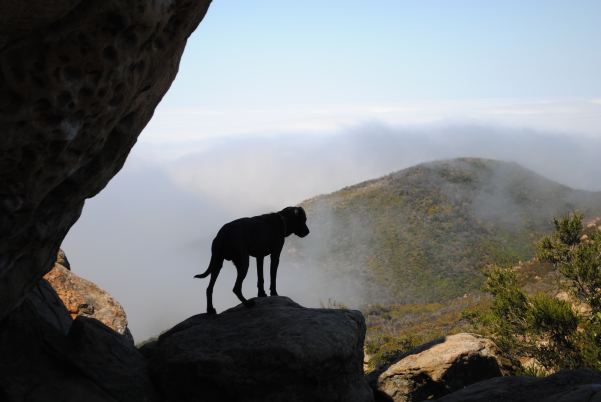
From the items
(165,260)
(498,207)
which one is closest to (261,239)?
(498,207)

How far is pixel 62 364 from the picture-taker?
6.21m

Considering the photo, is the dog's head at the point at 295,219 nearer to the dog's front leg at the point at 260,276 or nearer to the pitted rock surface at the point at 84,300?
the dog's front leg at the point at 260,276

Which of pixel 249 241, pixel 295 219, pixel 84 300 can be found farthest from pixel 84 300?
pixel 295 219

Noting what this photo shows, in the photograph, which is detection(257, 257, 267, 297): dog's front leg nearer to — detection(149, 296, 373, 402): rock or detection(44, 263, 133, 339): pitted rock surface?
detection(149, 296, 373, 402): rock

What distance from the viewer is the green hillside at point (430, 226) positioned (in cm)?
4228

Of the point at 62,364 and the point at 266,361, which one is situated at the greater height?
the point at 62,364

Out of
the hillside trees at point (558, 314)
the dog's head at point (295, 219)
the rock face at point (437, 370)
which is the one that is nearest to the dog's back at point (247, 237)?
the dog's head at point (295, 219)

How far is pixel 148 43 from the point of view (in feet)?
15.5

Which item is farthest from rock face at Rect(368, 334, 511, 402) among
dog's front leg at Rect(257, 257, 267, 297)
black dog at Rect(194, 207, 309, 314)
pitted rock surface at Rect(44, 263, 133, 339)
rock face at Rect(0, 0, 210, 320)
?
rock face at Rect(0, 0, 210, 320)

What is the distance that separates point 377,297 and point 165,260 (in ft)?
224

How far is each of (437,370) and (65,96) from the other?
891 cm

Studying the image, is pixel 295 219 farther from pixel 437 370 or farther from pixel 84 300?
pixel 84 300

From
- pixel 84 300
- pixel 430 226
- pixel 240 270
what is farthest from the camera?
pixel 430 226

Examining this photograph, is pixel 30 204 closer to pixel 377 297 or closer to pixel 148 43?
pixel 148 43
